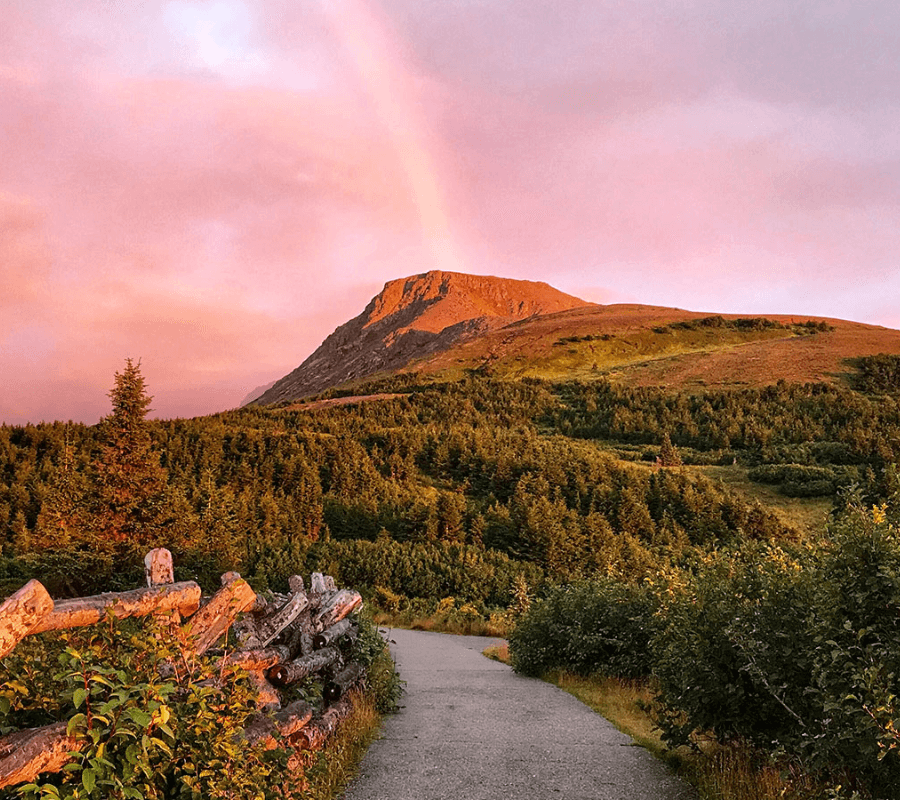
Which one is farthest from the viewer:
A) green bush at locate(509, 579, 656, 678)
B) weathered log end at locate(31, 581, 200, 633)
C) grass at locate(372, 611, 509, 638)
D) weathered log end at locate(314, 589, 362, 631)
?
grass at locate(372, 611, 509, 638)

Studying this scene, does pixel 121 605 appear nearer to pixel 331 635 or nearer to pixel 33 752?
pixel 33 752

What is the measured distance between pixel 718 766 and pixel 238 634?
581 cm

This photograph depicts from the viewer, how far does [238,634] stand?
6512 mm

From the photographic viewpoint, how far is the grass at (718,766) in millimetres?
6227

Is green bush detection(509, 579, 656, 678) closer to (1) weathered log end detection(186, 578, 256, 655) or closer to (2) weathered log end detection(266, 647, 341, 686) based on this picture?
(2) weathered log end detection(266, 647, 341, 686)

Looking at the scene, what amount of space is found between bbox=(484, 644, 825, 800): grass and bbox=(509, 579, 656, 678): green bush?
2.51 meters

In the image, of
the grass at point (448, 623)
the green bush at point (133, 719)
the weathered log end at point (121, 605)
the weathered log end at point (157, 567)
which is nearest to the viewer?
the green bush at point (133, 719)

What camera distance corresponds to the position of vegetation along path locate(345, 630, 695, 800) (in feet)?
24.4

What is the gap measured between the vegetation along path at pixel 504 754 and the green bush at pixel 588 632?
198cm

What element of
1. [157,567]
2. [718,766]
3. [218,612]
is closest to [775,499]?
[718,766]

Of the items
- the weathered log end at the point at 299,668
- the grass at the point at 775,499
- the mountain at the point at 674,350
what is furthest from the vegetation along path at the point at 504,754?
the mountain at the point at 674,350

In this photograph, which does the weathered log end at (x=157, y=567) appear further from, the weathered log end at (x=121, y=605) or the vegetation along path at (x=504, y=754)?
the vegetation along path at (x=504, y=754)

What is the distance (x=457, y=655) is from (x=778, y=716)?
17.2 meters

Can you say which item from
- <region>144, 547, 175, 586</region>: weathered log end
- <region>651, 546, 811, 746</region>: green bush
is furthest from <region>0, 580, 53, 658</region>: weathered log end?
<region>651, 546, 811, 746</region>: green bush
